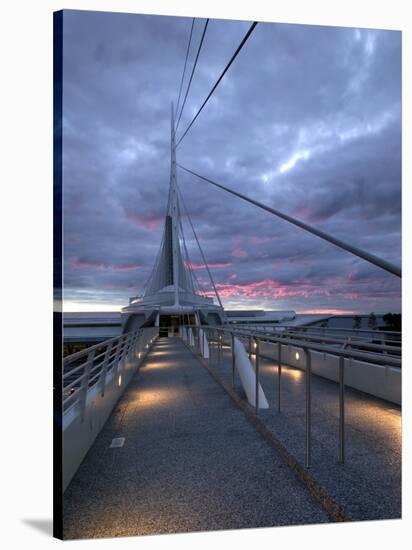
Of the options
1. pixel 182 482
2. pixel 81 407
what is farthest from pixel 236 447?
pixel 81 407

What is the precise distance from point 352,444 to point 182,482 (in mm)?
1251

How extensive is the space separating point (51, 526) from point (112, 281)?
347cm

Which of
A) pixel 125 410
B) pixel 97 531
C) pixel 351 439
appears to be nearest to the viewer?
pixel 97 531

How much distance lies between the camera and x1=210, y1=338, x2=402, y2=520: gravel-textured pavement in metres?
2.34

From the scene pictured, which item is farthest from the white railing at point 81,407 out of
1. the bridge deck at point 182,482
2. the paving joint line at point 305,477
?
the paving joint line at point 305,477

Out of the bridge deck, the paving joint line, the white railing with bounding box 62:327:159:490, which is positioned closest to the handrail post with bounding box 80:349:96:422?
the white railing with bounding box 62:327:159:490

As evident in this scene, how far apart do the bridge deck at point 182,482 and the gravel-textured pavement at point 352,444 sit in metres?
0.17

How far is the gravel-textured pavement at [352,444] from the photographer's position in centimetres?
234

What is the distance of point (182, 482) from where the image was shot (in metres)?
2.74

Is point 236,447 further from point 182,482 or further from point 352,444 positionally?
point 352,444

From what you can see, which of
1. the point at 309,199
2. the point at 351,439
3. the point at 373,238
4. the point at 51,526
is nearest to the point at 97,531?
the point at 51,526

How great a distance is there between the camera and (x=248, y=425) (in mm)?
4027

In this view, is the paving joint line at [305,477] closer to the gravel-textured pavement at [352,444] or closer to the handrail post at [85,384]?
the gravel-textured pavement at [352,444]

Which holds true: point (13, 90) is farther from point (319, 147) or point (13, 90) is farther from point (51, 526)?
point (319, 147)
